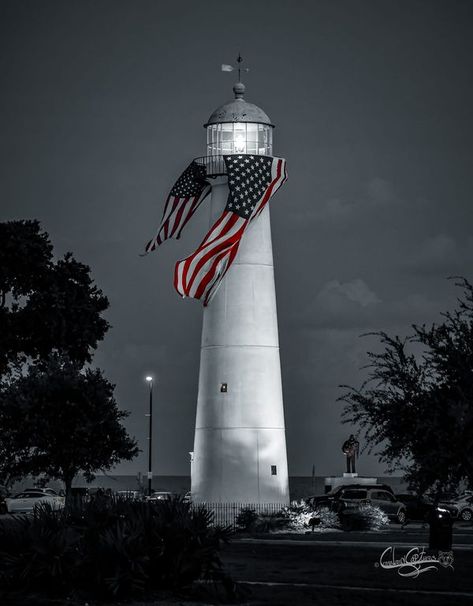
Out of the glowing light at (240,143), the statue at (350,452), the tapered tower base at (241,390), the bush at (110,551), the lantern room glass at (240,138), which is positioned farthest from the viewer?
the statue at (350,452)

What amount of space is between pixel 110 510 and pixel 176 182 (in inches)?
1181

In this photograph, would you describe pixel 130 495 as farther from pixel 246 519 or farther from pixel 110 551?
pixel 246 519

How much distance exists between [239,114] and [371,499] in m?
17.3

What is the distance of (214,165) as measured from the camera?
2142 inches

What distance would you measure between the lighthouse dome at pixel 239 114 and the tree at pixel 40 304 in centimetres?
1178

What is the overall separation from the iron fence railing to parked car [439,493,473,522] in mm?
17999

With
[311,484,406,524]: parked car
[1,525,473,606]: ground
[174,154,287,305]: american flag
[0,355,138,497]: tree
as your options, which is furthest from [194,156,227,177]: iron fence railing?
[1,525,473,606]: ground

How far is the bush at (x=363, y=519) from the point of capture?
50.1 metres

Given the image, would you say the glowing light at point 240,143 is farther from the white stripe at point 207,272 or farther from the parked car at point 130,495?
the parked car at point 130,495

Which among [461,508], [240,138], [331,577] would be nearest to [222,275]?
[240,138]

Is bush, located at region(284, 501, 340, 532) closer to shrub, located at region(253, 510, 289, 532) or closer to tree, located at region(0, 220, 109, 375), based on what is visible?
shrub, located at region(253, 510, 289, 532)

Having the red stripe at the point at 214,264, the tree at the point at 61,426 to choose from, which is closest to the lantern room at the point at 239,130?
the red stripe at the point at 214,264

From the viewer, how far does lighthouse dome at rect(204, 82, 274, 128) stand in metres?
54.2

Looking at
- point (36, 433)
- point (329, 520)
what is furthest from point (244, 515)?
point (36, 433)
